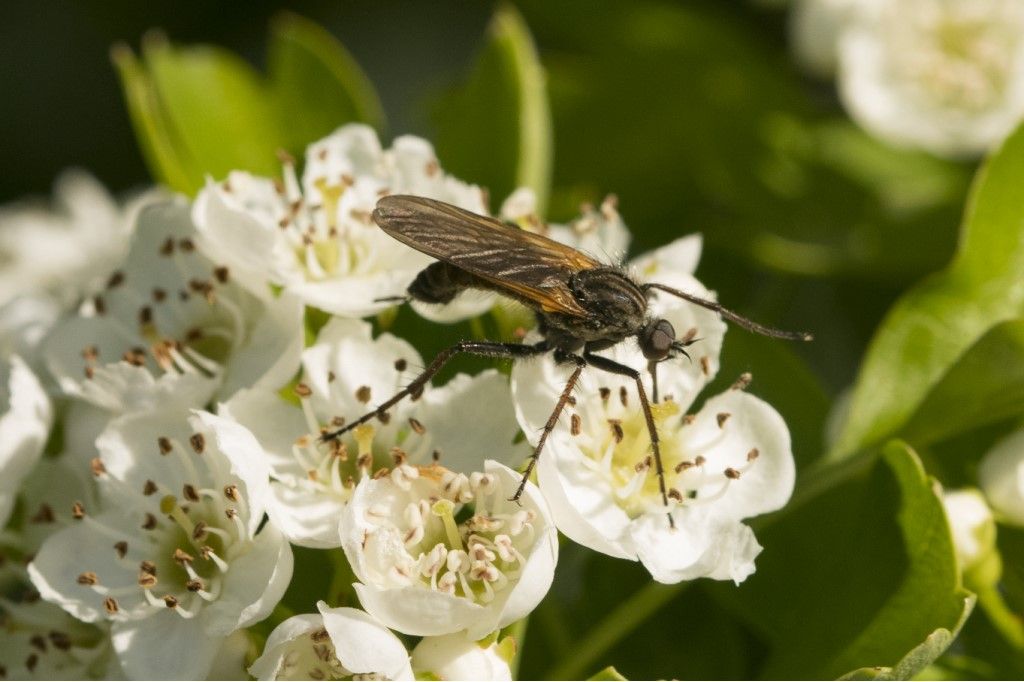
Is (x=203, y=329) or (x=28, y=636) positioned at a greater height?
(x=203, y=329)

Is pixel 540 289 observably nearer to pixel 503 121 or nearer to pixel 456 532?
pixel 456 532

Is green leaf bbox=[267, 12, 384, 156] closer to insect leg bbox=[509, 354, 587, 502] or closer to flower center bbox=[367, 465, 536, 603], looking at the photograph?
insect leg bbox=[509, 354, 587, 502]

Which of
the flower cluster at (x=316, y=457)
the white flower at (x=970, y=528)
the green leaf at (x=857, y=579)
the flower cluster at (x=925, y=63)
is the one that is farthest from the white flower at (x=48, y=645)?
the flower cluster at (x=925, y=63)

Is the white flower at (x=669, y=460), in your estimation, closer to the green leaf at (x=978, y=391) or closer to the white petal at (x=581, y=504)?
the white petal at (x=581, y=504)

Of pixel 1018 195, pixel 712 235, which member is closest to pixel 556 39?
pixel 712 235

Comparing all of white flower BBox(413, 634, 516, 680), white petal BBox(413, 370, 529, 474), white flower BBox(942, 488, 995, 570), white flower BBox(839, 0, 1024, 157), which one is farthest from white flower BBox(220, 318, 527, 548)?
white flower BBox(839, 0, 1024, 157)

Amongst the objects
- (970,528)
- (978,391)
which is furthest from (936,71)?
(970,528)

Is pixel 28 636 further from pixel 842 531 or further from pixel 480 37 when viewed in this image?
pixel 480 37

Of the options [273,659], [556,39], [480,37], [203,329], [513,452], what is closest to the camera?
[273,659]
